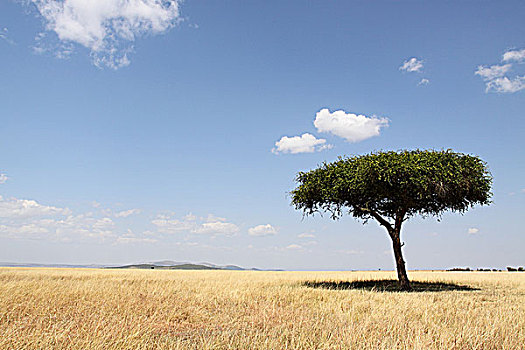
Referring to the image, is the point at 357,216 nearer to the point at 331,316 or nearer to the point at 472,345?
the point at 331,316

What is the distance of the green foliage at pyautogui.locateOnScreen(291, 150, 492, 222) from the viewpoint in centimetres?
2144

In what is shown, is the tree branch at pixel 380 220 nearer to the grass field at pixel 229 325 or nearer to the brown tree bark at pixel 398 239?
the brown tree bark at pixel 398 239

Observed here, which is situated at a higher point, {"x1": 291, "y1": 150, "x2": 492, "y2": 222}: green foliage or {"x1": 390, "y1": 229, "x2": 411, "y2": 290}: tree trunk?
{"x1": 291, "y1": 150, "x2": 492, "y2": 222}: green foliage

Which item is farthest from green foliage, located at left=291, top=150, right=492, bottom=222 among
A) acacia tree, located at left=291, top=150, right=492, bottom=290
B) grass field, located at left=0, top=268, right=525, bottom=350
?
grass field, located at left=0, top=268, right=525, bottom=350

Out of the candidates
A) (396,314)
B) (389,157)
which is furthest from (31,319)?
(389,157)

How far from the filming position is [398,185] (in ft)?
71.9

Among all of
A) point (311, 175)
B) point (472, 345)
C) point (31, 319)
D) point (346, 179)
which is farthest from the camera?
point (311, 175)

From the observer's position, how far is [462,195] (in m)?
23.1

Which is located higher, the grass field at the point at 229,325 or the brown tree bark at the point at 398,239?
the brown tree bark at the point at 398,239

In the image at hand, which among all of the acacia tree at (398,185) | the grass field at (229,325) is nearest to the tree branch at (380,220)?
the acacia tree at (398,185)

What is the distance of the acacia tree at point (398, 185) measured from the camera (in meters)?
21.5

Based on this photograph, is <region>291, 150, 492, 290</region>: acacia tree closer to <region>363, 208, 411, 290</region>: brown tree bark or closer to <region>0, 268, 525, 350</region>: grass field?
<region>363, 208, 411, 290</region>: brown tree bark

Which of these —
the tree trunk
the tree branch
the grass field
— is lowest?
the grass field

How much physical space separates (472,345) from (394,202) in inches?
696
